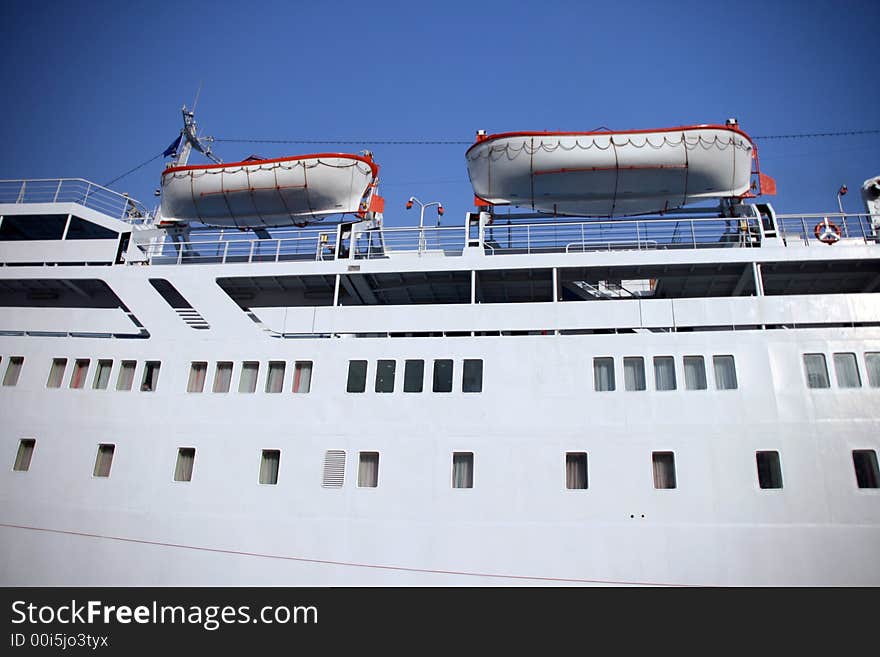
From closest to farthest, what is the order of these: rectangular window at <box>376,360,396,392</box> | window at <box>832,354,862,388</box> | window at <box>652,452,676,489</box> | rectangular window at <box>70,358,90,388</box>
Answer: window at <box>652,452,676,489</box> → window at <box>832,354,862,388</box> → rectangular window at <box>376,360,396,392</box> → rectangular window at <box>70,358,90,388</box>

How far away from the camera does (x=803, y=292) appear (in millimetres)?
15000

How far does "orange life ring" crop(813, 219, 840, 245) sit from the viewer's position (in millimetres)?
13258

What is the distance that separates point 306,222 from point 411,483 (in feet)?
26.1

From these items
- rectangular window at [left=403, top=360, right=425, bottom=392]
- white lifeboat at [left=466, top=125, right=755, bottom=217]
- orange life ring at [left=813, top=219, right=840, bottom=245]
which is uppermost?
white lifeboat at [left=466, top=125, right=755, bottom=217]

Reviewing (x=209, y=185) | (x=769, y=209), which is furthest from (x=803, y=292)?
(x=209, y=185)

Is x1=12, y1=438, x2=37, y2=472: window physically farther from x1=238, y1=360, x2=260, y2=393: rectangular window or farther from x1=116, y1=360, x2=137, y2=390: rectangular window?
x1=238, y1=360, x2=260, y2=393: rectangular window

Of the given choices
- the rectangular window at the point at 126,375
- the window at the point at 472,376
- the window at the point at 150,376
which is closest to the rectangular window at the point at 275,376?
the window at the point at 150,376

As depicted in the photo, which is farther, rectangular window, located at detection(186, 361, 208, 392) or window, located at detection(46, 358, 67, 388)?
window, located at detection(46, 358, 67, 388)

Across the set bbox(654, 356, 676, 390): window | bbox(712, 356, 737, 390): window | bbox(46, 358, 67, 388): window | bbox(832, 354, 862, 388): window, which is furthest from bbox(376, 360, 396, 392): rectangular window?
bbox(832, 354, 862, 388): window

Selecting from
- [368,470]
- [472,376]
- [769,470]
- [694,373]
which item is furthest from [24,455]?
[769,470]

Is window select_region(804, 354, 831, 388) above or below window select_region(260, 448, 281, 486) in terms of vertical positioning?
above

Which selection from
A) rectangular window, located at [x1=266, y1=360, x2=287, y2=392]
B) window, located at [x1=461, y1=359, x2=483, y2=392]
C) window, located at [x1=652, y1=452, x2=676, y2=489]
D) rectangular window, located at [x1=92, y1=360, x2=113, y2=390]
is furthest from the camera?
rectangular window, located at [x1=92, y1=360, x2=113, y2=390]

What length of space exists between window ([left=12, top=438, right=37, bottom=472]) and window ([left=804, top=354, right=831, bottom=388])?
1667 cm
